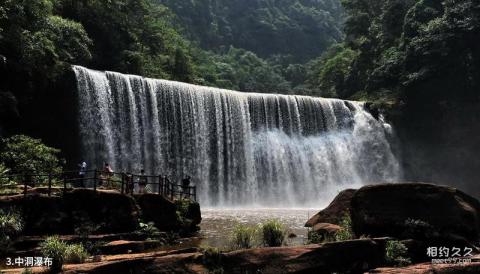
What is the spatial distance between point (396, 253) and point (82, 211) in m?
9.86

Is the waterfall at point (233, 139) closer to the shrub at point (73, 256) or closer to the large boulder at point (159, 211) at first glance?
the large boulder at point (159, 211)

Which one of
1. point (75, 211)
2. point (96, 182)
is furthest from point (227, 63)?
point (75, 211)

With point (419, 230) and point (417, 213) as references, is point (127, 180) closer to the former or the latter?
point (417, 213)

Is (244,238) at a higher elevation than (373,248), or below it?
higher

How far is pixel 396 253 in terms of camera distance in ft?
37.3

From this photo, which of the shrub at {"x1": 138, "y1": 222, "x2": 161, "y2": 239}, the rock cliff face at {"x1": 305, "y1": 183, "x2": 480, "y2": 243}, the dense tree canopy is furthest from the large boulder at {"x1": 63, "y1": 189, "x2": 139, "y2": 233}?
the dense tree canopy

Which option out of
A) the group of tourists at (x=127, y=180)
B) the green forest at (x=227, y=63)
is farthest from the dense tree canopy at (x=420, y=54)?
the group of tourists at (x=127, y=180)

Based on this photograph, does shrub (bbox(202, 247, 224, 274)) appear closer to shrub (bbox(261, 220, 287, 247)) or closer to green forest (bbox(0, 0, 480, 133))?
shrub (bbox(261, 220, 287, 247))

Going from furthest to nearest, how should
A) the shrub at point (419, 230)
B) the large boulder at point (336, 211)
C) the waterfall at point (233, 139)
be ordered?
1. the waterfall at point (233, 139)
2. the large boulder at point (336, 211)
3. the shrub at point (419, 230)

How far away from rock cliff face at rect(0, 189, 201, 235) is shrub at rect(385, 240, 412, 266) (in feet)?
28.8

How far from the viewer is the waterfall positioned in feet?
101

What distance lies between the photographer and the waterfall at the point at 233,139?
30844 mm

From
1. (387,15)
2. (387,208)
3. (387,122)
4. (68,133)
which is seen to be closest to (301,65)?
(387,15)

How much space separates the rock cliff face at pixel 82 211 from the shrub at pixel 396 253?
8.79m
